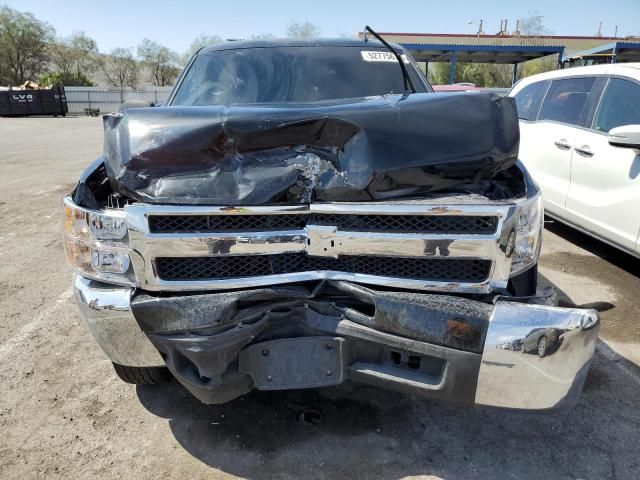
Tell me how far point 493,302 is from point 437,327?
272 mm

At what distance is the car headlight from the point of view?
2131 mm

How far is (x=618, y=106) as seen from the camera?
4516 millimetres

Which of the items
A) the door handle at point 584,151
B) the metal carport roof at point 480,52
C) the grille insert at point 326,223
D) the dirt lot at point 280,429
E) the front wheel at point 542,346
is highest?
the metal carport roof at point 480,52

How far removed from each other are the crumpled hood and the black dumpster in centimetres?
3526

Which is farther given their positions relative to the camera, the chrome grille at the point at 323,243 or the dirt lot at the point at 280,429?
the dirt lot at the point at 280,429

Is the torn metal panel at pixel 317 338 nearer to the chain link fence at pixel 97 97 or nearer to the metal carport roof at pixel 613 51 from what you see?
the metal carport roof at pixel 613 51

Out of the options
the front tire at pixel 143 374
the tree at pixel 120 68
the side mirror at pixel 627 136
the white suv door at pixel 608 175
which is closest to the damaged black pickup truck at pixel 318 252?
the front tire at pixel 143 374

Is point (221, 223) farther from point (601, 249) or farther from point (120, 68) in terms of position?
point (120, 68)

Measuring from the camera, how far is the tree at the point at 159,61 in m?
65.4

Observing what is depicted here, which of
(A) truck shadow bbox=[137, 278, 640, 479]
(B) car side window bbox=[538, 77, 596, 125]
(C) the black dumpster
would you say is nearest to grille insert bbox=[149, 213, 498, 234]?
(A) truck shadow bbox=[137, 278, 640, 479]

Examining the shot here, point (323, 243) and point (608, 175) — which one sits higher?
point (323, 243)

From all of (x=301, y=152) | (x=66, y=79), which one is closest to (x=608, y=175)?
(x=301, y=152)

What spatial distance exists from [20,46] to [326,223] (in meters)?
63.2

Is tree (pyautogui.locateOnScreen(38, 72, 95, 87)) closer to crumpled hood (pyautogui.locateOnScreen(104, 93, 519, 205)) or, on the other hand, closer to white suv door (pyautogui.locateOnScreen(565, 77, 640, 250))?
→ white suv door (pyautogui.locateOnScreen(565, 77, 640, 250))
